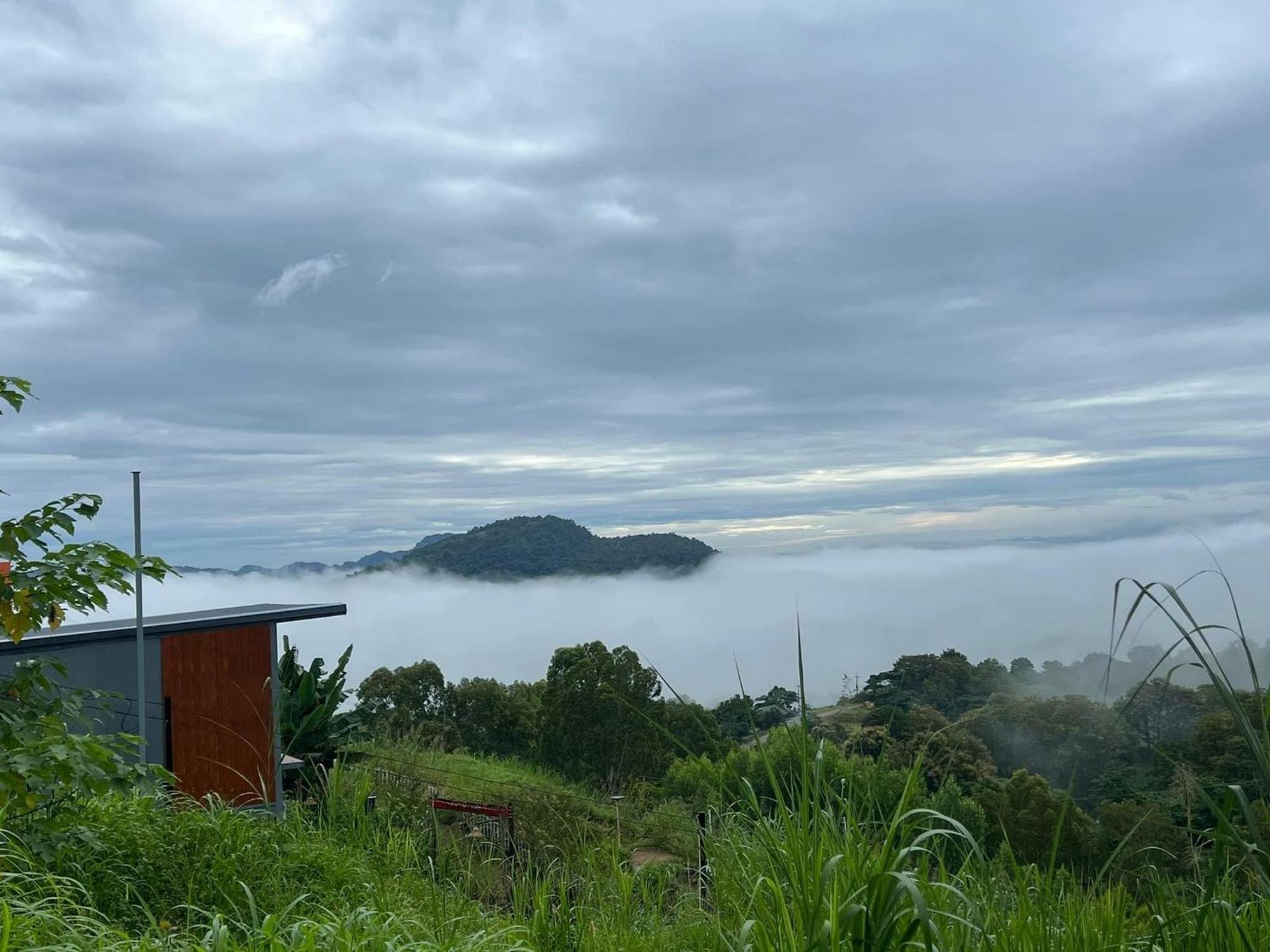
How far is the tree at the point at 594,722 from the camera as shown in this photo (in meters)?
27.7

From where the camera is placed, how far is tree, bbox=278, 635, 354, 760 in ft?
43.3

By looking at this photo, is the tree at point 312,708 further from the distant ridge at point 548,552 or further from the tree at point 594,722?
the distant ridge at point 548,552

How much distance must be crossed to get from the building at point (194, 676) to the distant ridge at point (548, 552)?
56.7m

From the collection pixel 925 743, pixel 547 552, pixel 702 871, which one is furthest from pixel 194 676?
pixel 547 552

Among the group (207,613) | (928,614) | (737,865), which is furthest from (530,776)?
(928,614)

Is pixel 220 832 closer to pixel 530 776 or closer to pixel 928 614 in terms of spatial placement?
pixel 530 776

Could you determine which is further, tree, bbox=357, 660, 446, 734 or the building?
tree, bbox=357, 660, 446, 734

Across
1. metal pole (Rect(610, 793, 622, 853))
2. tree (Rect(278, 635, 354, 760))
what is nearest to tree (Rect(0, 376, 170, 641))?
metal pole (Rect(610, 793, 622, 853))

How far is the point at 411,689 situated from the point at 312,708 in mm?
18620

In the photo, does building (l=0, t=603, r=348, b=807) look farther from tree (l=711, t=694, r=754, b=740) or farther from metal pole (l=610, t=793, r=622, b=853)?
tree (l=711, t=694, r=754, b=740)

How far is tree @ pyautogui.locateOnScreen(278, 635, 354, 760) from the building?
0.99 meters

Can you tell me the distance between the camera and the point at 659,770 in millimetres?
28500

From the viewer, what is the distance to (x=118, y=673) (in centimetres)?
1052

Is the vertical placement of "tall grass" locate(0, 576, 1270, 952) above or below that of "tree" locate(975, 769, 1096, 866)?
above
